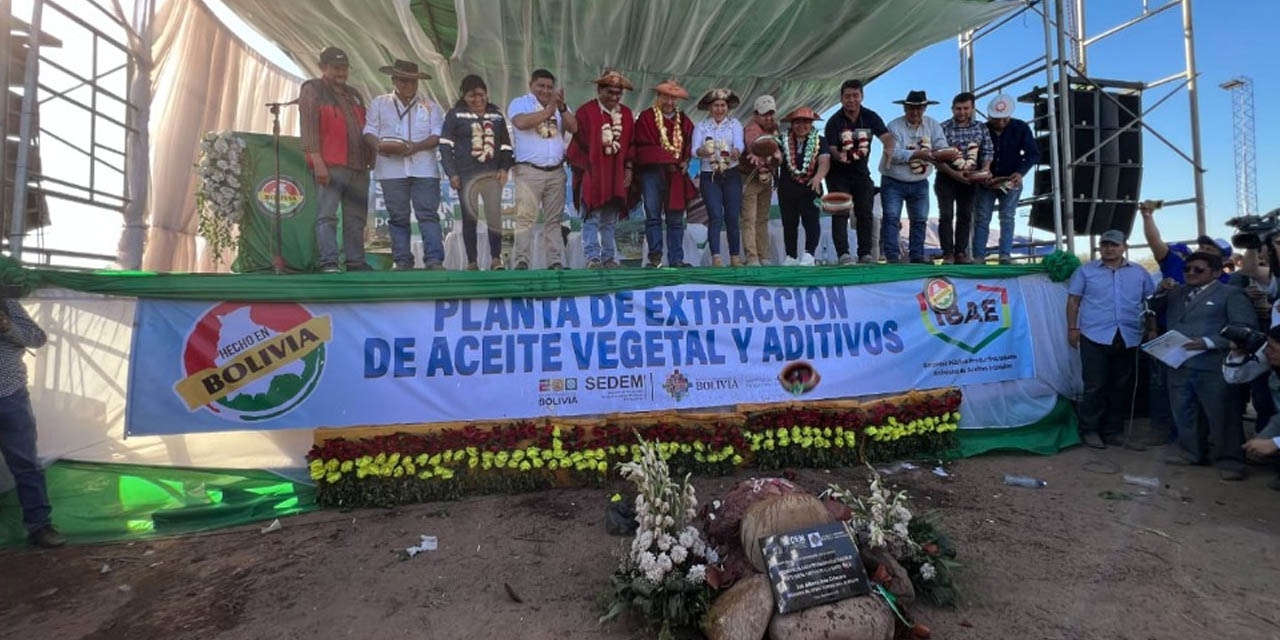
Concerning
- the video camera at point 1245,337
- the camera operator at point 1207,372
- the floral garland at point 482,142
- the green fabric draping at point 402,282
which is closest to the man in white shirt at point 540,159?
the floral garland at point 482,142

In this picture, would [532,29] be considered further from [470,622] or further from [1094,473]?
[1094,473]

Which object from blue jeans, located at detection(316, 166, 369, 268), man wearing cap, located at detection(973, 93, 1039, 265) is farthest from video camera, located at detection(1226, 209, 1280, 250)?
blue jeans, located at detection(316, 166, 369, 268)

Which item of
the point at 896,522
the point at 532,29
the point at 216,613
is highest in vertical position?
the point at 532,29

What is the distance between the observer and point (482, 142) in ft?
16.7

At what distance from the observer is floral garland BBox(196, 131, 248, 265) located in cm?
523

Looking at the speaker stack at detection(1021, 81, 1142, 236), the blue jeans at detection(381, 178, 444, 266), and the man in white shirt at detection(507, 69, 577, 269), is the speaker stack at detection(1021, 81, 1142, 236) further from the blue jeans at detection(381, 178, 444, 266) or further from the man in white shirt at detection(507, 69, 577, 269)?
the blue jeans at detection(381, 178, 444, 266)

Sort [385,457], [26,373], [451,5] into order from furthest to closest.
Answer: [451,5] < [385,457] < [26,373]

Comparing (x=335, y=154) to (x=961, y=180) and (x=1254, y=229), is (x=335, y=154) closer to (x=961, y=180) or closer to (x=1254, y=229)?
(x=961, y=180)

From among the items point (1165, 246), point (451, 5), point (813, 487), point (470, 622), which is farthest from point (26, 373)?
point (1165, 246)

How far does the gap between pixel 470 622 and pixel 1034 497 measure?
4.11 metres

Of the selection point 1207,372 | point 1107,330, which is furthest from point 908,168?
point 1207,372

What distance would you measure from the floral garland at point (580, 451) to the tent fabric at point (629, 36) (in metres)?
3.91

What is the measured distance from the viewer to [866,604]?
2.51 meters

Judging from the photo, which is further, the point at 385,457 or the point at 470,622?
the point at 385,457
